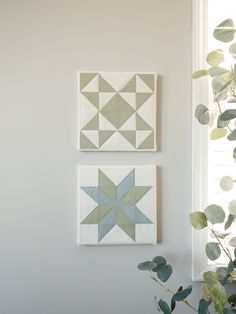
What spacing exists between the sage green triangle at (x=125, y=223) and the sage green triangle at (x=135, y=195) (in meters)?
0.06

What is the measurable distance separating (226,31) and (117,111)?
60 centimetres

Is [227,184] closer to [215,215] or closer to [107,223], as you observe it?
[215,215]

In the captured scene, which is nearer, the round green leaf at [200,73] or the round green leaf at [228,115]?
the round green leaf at [228,115]

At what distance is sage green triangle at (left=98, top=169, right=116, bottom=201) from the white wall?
0.08m

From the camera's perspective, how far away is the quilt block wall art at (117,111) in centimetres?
154

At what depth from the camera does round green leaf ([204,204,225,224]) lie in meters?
1.41

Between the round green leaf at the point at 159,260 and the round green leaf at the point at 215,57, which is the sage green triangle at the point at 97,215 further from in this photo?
the round green leaf at the point at 215,57

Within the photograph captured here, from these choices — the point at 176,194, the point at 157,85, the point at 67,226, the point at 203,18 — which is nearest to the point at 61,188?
the point at 67,226

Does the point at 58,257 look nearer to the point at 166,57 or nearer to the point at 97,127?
the point at 97,127

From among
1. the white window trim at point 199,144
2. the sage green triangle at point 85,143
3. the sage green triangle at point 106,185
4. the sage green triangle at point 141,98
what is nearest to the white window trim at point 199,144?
the white window trim at point 199,144

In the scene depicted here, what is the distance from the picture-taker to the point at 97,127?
1.54 meters

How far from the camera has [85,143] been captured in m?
1.54

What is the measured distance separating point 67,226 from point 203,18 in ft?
4.06

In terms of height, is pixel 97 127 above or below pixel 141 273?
above
